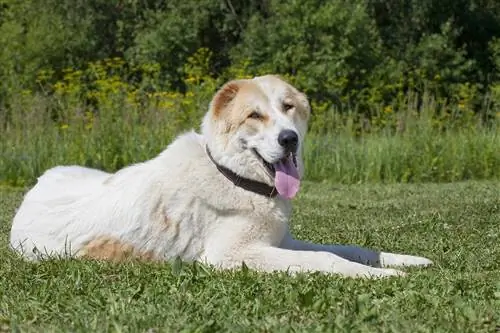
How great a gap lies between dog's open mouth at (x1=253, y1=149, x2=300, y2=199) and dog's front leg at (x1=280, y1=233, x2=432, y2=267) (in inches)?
14.5

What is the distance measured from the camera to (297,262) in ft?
17.5

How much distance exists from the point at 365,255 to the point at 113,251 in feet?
5.12

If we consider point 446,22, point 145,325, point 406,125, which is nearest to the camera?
point 145,325

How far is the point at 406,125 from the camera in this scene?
15.8 m

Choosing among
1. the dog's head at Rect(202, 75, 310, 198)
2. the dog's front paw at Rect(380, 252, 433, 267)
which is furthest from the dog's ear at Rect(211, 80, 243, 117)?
the dog's front paw at Rect(380, 252, 433, 267)

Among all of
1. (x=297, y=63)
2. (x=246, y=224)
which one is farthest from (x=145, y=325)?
(x=297, y=63)

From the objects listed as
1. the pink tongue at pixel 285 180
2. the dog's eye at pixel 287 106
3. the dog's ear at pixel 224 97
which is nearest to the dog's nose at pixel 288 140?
the pink tongue at pixel 285 180

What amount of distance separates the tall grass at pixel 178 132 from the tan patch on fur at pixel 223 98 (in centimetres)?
862

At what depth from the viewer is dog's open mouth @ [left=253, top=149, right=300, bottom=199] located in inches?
224

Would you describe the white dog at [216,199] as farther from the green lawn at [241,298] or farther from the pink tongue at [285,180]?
the green lawn at [241,298]

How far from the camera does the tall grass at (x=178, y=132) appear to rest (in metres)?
14.4

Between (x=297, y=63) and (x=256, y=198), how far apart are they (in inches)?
818

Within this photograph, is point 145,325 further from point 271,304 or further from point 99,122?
point 99,122

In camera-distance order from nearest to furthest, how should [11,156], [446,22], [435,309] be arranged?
[435,309] → [11,156] → [446,22]
